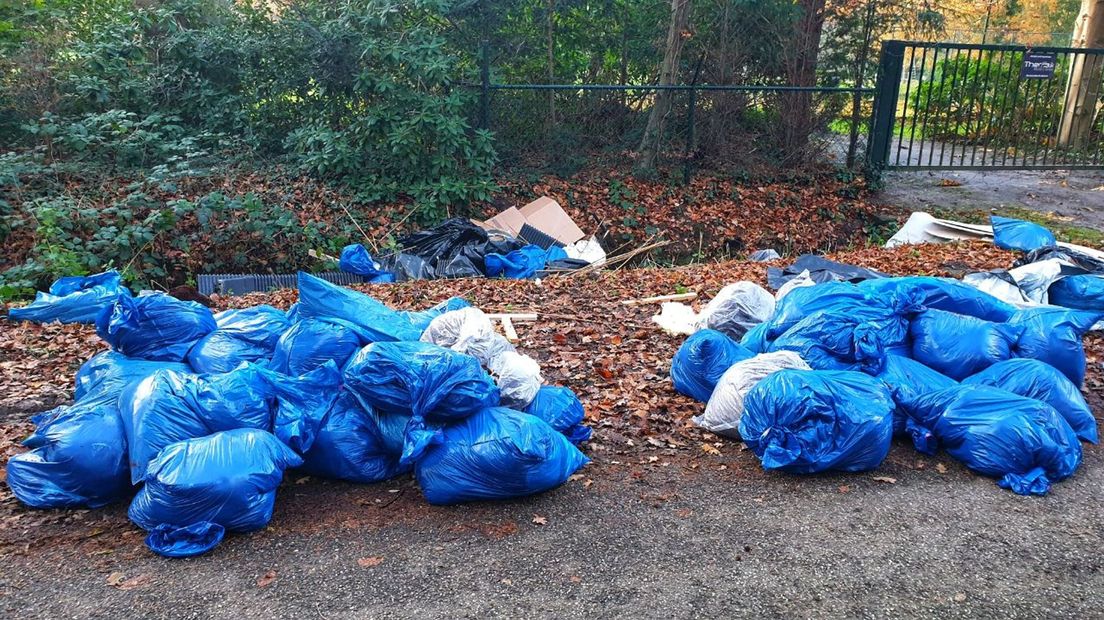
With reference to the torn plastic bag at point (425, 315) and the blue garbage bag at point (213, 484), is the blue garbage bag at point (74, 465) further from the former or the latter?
the torn plastic bag at point (425, 315)

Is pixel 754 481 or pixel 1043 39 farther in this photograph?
pixel 1043 39

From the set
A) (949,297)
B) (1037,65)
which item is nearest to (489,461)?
(949,297)

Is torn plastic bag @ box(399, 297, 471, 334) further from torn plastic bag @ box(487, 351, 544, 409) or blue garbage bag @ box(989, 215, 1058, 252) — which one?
blue garbage bag @ box(989, 215, 1058, 252)

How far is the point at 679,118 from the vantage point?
→ 37.9 ft

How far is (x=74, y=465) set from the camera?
338 centimetres

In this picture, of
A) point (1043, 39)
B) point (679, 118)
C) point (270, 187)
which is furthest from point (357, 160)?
point (1043, 39)

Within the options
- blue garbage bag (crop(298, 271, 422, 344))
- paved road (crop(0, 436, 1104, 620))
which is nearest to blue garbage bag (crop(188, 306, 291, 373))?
blue garbage bag (crop(298, 271, 422, 344))

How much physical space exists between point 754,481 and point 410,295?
Result: 3946 mm

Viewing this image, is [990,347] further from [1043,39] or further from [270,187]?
[1043,39]

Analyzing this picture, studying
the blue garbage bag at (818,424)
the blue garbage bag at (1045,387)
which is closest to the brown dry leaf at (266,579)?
the blue garbage bag at (818,424)

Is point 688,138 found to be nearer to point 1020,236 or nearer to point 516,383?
point 1020,236

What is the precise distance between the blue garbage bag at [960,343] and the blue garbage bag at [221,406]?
3.16 metres

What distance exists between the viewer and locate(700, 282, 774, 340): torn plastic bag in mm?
5434

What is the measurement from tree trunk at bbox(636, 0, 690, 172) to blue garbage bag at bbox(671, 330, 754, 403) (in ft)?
23.2
